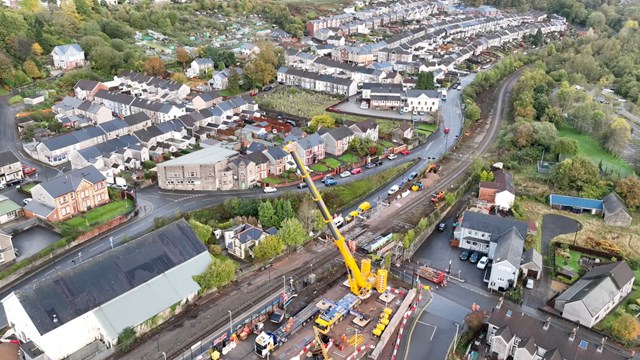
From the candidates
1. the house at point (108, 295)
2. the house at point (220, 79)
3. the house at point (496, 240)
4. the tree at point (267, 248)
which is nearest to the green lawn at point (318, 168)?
the house at point (496, 240)

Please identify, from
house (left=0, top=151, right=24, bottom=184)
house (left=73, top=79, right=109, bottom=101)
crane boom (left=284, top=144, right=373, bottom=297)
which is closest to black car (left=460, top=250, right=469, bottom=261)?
crane boom (left=284, top=144, right=373, bottom=297)

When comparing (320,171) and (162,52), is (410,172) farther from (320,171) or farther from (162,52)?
(162,52)

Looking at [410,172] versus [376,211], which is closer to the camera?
[376,211]

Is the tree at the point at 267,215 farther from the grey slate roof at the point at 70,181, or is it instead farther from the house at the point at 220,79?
the house at the point at 220,79

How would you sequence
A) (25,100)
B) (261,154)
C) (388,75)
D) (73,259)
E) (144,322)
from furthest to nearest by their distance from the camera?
1. (388,75)
2. (25,100)
3. (261,154)
4. (73,259)
5. (144,322)

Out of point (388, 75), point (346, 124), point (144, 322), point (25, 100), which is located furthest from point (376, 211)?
point (25, 100)

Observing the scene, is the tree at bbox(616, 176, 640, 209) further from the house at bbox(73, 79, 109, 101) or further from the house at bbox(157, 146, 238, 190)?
the house at bbox(73, 79, 109, 101)
